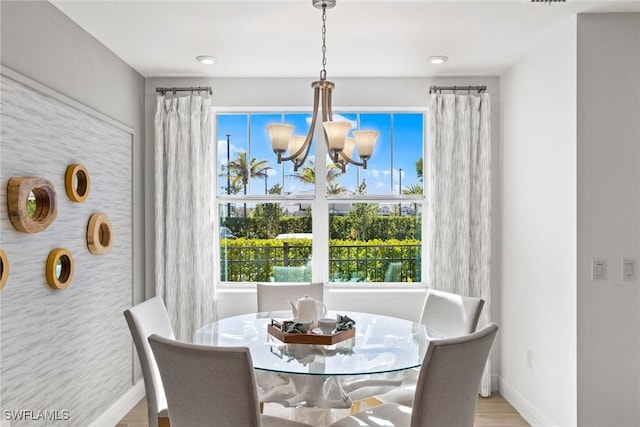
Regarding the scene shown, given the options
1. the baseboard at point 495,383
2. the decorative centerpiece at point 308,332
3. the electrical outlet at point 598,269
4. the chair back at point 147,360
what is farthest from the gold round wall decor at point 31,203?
the baseboard at point 495,383

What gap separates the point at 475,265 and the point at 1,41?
346 centimetres

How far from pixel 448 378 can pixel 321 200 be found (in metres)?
2.51

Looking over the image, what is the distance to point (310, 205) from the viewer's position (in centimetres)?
430

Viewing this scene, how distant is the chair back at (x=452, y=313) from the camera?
2879 mm

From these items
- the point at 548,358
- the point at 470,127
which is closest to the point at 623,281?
the point at 548,358

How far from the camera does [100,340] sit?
10.6 feet

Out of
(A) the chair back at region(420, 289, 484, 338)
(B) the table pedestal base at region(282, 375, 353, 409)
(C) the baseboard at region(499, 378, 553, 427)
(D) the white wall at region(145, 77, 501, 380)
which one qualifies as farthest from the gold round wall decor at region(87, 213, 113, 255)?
(C) the baseboard at region(499, 378, 553, 427)

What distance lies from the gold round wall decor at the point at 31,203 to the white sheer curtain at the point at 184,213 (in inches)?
54.8

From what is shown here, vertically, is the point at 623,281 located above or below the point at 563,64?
below

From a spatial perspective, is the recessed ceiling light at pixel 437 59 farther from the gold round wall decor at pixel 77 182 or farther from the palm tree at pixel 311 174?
the gold round wall decor at pixel 77 182

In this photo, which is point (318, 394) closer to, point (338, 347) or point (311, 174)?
point (338, 347)

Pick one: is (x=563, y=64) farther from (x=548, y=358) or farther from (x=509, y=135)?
(x=548, y=358)

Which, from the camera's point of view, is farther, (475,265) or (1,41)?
(475,265)

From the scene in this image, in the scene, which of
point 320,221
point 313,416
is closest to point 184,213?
point 320,221
